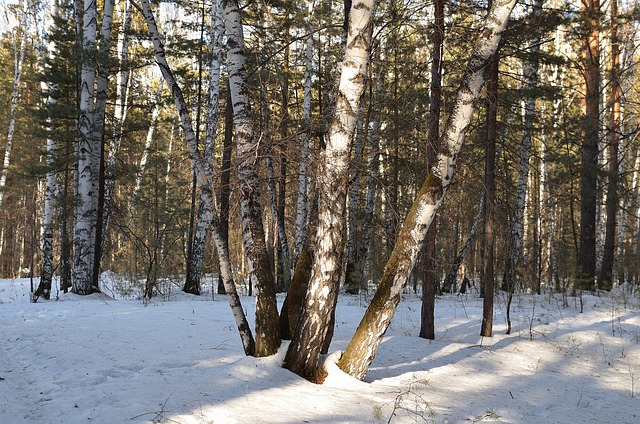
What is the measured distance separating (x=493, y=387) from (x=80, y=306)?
809 centimetres

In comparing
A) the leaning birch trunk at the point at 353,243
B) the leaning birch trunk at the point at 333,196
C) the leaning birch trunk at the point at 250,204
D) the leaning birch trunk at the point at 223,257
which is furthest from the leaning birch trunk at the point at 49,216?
the leaning birch trunk at the point at 333,196

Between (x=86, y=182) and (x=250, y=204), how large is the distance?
8.45 m

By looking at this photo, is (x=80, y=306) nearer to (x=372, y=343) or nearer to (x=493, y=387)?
(x=372, y=343)

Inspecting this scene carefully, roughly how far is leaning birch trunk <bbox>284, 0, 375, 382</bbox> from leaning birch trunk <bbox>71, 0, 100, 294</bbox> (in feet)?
29.3

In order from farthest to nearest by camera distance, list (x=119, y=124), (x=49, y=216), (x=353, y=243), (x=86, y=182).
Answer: (x=353, y=243), (x=119, y=124), (x=49, y=216), (x=86, y=182)

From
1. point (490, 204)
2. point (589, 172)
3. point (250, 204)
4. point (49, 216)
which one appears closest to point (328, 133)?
point (250, 204)

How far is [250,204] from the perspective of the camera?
543 centimetres

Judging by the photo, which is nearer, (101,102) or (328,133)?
(328,133)

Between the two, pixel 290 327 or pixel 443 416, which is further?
pixel 290 327

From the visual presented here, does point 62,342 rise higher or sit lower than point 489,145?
lower

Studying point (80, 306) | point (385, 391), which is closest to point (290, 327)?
point (385, 391)

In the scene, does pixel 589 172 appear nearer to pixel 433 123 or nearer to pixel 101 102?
pixel 433 123

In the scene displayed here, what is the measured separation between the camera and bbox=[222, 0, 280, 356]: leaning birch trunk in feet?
17.4

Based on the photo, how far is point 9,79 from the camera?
25938 mm
